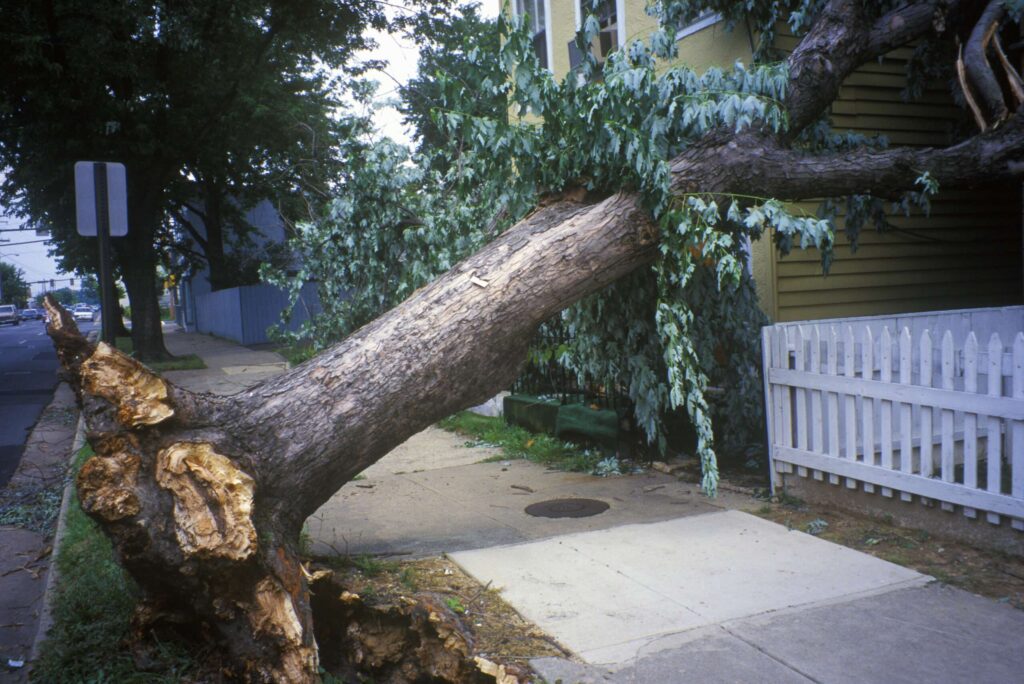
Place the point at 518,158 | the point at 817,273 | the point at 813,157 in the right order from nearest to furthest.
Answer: the point at 518,158 → the point at 813,157 → the point at 817,273

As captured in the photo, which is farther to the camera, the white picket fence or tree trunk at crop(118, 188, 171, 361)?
tree trunk at crop(118, 188, 171, 361)

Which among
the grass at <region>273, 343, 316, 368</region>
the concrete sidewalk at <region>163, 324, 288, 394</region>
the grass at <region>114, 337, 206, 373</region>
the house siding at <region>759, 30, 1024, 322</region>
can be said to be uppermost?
the house siding at <region>759, 30, 1024, 322</region>

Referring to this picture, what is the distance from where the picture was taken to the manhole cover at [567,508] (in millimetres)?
6312

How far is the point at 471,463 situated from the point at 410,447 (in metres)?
1.16

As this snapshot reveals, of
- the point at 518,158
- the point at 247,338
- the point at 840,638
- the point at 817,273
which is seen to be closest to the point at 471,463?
the point at 518,158

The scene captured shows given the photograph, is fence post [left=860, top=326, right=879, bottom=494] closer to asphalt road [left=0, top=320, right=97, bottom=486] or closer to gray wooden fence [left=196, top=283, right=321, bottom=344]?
asphalt road [left=0, top=320, right=97, bottom=486]

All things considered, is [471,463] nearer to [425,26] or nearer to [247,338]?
[425,26]

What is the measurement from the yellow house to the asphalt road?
25.1 feet

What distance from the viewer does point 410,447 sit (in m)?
9.25

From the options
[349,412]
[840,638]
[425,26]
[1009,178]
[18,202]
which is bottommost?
[840,638]

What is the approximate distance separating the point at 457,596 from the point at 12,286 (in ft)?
433

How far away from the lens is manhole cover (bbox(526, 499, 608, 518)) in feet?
20.7

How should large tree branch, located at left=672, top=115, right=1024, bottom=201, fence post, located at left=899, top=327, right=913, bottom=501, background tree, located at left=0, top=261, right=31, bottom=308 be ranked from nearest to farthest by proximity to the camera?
fence post, located at left=899, top=327, right=913, bottom=501 → large tree branch, located at left=672, top=115, right=1024, bottom=201 → background tree, located at left=0, top=261, right=31, bottom=308

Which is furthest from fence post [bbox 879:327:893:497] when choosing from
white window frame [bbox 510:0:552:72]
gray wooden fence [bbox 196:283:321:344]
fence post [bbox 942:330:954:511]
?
gray wooden fence [bbox 196:283:321:344]
